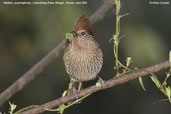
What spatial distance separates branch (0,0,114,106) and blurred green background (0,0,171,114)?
0.22m

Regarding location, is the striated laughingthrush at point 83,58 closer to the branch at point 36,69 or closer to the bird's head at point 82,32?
the bird's head at point 82,32

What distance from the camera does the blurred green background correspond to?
4734 mm

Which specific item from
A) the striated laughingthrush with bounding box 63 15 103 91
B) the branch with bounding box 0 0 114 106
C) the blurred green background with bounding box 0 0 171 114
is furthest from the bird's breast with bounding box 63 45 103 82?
the blurred green background with bounding box 0 0 171 114

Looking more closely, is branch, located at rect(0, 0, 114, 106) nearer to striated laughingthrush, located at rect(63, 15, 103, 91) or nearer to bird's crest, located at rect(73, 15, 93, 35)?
striated laughingthrush, located at rect(63, 15, 103, 91)

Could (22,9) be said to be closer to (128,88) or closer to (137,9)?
(137,9)

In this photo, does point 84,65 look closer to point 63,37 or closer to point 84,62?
point 84,62

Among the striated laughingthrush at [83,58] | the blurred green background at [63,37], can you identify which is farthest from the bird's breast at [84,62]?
the blurred green background at [63,37]

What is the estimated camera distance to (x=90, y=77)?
14.4 ft

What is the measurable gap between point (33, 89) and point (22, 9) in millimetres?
1505

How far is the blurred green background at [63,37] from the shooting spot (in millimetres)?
4734

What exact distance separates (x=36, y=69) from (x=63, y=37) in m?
0.81

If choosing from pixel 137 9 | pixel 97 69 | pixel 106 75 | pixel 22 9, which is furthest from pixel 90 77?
pixel 106 75

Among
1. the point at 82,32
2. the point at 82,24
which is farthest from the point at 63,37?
the point at 82,24

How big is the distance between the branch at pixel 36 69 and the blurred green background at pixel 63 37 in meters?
0.22
